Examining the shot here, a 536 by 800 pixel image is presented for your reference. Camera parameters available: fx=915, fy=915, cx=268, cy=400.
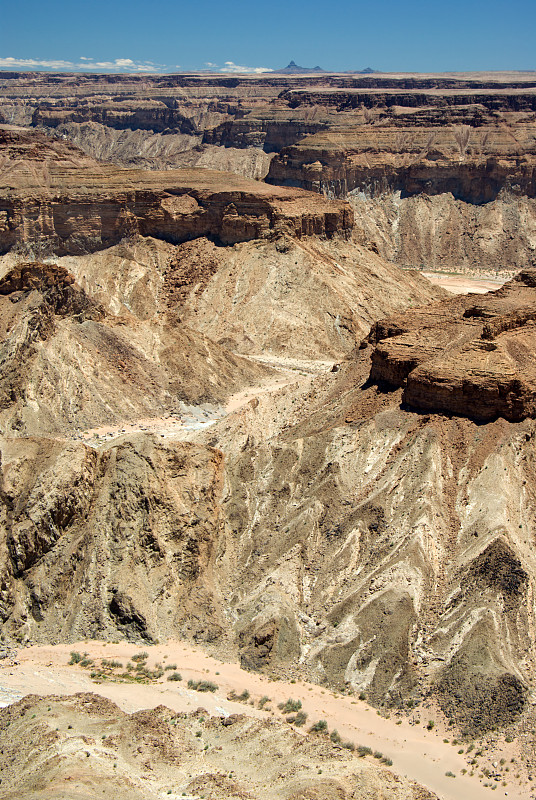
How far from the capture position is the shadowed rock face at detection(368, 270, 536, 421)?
33312 mm

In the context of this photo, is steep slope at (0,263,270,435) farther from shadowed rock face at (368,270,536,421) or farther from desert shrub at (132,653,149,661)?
desert shrub at (132,653,149,661)

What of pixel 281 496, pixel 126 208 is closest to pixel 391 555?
pixel 281 496

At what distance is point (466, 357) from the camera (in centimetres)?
3472

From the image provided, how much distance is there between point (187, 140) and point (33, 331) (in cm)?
14059

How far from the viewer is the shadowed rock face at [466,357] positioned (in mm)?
33312

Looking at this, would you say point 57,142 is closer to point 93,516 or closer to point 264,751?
point 93,516

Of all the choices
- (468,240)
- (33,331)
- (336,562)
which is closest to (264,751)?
(336,562)

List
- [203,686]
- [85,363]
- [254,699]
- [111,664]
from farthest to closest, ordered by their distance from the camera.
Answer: [85,363], [111,664], [203,686], [254,699]

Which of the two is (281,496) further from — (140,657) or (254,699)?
(254,699)

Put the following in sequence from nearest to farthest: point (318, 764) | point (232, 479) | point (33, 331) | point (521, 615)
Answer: point (318, 764)
point (521, 615)
point (232, 479)
point (33, 331)

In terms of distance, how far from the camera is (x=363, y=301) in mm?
69188

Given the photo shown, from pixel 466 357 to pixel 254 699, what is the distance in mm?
15084

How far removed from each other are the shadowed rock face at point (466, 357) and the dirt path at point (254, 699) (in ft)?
39.4

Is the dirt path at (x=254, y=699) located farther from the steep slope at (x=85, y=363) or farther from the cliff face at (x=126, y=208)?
the cliff face at (x=126, y=208)
